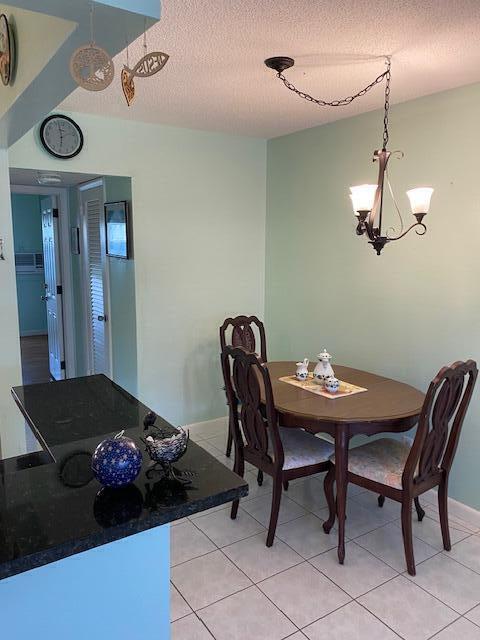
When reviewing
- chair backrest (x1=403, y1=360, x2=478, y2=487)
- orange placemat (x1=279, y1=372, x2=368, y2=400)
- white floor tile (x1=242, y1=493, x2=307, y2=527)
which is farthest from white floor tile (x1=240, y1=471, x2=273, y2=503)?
chair backrest (x1=403, y1=360, x2=478, y2=487)

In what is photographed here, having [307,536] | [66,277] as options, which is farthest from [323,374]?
[66,277]

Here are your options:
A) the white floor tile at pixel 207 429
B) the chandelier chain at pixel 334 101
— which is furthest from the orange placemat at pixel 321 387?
the chandelier chain at pixel 334 101

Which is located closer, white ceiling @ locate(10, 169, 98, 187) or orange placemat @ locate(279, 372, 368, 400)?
orange placemat @ locate(279, 372, 368, 400)

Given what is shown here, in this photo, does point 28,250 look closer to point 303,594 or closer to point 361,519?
point 361,519

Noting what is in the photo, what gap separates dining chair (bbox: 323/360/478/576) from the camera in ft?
7.38

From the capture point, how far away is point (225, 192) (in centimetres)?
400

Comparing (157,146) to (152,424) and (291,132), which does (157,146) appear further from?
(152,424)

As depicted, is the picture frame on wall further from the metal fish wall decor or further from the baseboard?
the baseboard

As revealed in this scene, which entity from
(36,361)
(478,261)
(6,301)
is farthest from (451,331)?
(36,361)

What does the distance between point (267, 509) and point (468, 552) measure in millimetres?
1115

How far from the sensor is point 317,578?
7.72ft

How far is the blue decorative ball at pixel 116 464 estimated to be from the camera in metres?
1.31

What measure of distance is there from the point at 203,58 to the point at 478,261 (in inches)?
70.7

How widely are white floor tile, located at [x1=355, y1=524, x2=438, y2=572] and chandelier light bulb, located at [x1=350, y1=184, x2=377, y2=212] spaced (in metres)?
1.78
